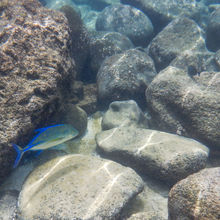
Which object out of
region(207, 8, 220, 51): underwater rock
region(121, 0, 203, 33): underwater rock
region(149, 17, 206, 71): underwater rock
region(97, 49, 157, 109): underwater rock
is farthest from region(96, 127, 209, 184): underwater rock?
region(121, 0, 203, 33): underwater rock

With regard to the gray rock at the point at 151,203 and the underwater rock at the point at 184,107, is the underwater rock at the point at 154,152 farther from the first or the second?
the underwater rock at the point at 184,107

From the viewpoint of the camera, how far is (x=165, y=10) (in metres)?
9.26

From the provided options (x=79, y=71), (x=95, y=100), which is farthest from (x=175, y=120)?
(x=79, y=71)

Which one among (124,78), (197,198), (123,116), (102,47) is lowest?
(123,116)

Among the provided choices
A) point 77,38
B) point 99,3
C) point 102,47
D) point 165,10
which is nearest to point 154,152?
point 77,38

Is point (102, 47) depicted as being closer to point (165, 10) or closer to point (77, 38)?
point (77, 38)

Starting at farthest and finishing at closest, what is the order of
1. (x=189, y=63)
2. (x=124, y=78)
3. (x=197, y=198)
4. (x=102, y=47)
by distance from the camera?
(x=102, y=47) < (x=189, y=63) < (x=124, y=78) < (x=197, y=198)

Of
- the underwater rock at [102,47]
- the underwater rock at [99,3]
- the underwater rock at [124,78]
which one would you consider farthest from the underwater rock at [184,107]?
the underwater rock at [99,3]

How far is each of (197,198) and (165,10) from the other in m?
9.22

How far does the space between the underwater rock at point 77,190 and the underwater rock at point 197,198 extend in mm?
601

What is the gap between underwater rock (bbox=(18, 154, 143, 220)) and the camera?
2525 millimetres

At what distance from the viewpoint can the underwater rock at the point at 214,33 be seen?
302 inches

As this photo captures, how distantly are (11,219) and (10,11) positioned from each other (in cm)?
370

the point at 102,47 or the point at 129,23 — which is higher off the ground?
the point at 129,23
